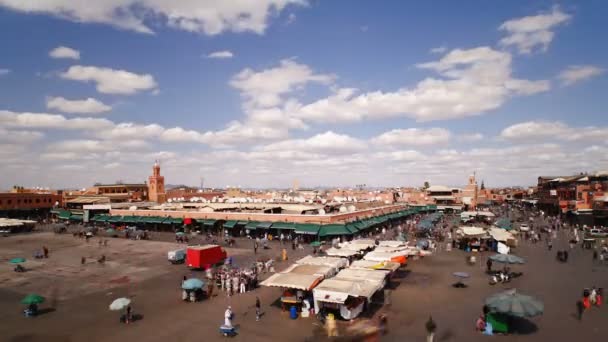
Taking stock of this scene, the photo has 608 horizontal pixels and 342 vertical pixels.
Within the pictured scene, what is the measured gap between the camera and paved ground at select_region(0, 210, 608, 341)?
16.8m

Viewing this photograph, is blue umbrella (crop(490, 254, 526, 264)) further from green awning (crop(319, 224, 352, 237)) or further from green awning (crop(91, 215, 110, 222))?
green awning (crop(91, 215, 110, 222))

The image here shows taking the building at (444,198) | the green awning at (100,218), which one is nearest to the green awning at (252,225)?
the green awning at (100,218)

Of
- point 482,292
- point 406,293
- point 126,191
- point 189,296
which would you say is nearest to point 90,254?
point 189,296

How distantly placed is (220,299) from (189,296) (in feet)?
5.90

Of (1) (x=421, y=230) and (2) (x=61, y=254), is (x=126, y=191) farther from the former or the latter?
(1) (x=421, y=230)

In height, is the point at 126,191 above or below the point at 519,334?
above

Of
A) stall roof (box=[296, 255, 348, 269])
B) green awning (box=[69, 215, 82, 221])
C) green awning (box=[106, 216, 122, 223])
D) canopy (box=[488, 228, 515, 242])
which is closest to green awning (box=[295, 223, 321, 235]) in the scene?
stall roof (box=[296, 255, 348, 269])

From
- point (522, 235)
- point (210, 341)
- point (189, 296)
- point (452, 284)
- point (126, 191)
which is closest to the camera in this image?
point (210, 341)

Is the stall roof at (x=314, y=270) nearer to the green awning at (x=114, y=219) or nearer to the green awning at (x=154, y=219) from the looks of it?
the green awning at (x=154, y=219)

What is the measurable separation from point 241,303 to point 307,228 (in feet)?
78.0

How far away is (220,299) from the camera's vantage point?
22.6 metres

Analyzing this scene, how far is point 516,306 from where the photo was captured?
1573 cm

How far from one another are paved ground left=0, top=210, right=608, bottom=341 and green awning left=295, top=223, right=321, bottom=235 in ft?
32.3

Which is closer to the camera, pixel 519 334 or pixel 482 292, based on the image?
pixel 519 334
